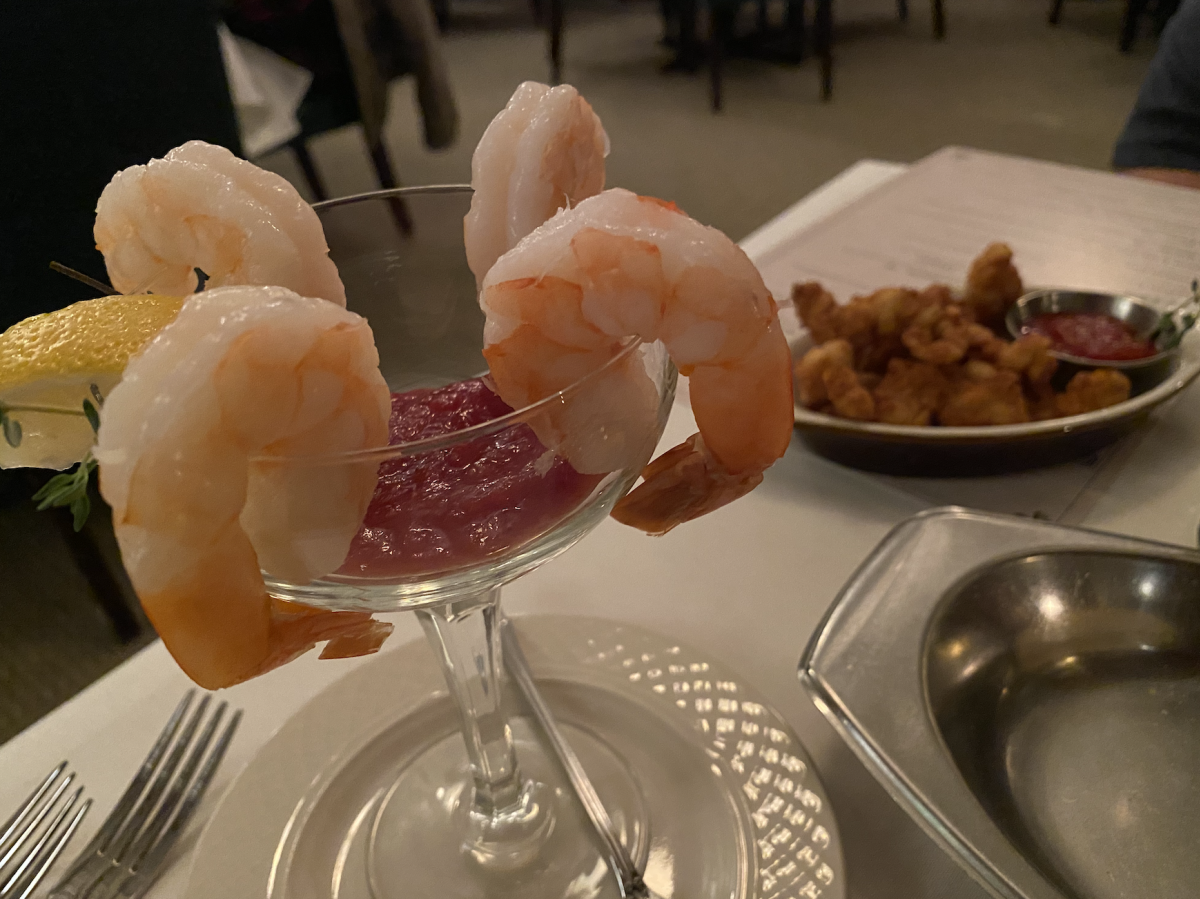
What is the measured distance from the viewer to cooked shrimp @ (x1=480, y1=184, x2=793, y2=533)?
40 centimetres

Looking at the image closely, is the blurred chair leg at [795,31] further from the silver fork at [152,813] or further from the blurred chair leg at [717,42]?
the silver fork at [152,813]

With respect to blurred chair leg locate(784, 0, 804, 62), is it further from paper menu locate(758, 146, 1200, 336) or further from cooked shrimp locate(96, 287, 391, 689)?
cooked shrimp locate(96, 287, 391, 689)

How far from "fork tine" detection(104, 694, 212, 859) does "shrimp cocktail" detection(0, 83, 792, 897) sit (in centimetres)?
17

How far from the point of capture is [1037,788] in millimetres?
548

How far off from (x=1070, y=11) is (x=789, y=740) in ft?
19.9

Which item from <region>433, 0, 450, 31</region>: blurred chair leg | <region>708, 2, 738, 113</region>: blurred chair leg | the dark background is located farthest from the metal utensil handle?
<region>433, 0, 450, 31</region>: blurred chair leg

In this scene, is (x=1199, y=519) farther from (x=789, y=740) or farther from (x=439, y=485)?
(x=439, y=485)

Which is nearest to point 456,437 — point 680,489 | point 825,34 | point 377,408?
point 377,408

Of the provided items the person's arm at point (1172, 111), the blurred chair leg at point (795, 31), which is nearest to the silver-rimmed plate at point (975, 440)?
the person's arm at point (1172, 111)

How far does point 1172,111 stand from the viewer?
1688mm

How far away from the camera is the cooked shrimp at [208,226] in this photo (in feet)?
1.51

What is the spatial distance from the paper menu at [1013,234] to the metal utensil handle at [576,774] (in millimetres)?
657

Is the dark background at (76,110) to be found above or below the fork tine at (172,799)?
above

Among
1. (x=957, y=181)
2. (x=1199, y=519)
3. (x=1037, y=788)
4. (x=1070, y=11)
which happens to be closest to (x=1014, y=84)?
(x=1070, y=11)
